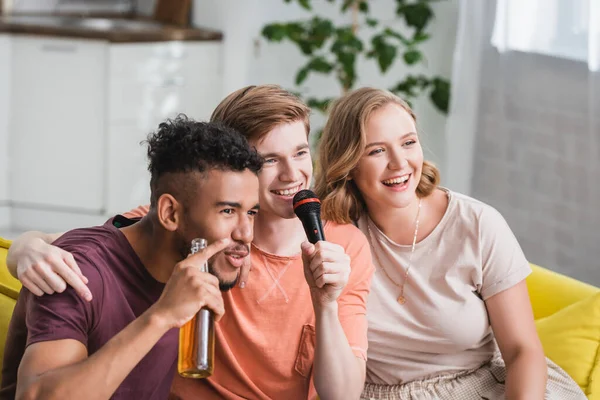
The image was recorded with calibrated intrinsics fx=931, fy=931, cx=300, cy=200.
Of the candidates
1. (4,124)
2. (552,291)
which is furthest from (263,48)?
(552,291)

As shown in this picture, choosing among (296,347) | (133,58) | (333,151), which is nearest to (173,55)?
(133,58)

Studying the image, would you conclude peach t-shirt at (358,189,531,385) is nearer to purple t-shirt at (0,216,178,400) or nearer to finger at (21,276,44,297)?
purple t-shirt at (0,216,178,400)

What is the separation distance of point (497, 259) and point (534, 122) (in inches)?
66.0

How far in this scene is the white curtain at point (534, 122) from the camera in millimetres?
3275

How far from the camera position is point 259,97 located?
1.83m

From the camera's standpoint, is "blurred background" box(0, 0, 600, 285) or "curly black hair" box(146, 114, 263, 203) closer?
"curly black hair" box(146, 114, 263, 203)

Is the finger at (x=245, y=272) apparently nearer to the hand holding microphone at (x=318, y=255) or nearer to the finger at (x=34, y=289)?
the hand holding microphone at (x=318, y=255)

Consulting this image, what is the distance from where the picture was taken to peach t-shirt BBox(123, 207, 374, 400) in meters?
1.84

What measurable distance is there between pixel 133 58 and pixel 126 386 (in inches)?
129

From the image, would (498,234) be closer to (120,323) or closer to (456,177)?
(120,323)

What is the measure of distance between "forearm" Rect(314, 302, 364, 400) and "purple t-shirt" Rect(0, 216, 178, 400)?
10.4 inches

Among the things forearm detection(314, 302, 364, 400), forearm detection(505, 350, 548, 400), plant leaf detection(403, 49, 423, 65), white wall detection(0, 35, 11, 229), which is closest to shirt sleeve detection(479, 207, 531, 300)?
forearm detection(505, 350, 548, 400)

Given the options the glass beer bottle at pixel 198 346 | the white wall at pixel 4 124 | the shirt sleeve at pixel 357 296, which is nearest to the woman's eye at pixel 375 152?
the shirt sleeve at pixel 357 296

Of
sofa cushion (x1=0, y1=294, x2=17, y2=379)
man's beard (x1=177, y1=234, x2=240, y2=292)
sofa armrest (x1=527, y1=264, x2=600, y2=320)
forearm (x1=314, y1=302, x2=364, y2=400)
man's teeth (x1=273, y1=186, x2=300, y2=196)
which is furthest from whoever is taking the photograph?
sofa armrest (x1=527, y1=264, x2=600, y2=320)
